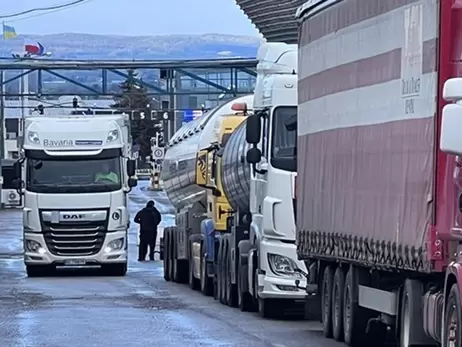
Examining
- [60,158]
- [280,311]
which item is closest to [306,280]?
[280,311]

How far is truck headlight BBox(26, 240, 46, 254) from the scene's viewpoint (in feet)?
109

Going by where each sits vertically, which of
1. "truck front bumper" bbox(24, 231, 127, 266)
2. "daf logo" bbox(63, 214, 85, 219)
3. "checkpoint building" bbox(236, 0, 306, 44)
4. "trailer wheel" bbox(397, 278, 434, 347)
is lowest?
"truck front bumper" bbox(24, 231, 127, 266)

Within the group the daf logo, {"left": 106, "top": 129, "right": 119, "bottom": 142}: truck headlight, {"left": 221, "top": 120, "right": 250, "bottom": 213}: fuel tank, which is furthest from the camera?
the daf logo

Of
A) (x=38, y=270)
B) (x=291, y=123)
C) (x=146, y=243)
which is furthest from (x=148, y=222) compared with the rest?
(x=291, y=123)

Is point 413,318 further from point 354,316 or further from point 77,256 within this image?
point 77,256

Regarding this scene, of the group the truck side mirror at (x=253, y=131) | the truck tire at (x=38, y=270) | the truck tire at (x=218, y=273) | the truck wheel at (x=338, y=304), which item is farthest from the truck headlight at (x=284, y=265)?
the truck tire at (x=38, y=270)

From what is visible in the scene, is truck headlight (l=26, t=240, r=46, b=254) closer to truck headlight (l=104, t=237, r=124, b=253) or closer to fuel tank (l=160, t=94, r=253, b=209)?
truck headlight (l=104, t=237, r=124, b=253)

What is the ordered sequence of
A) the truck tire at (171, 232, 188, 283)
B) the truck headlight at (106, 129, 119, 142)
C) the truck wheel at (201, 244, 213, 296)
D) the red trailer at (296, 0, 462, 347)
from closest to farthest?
the red trailer at (296, 0, 462, 347) → the truck wheel at (201, 244, 213, 296) → the truck tire at (171, 232, 188, 283) → the truck headlight at (106, 129, 119, 142)

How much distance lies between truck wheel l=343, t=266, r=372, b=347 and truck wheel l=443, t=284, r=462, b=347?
4.14m

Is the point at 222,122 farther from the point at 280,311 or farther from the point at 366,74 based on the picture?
the point at 366,74

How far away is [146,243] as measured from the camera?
41.4 metres

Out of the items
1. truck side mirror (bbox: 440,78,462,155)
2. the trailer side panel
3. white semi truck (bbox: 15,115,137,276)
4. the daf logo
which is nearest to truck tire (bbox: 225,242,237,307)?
the trailer side panel

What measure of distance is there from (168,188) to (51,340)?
17.5 m

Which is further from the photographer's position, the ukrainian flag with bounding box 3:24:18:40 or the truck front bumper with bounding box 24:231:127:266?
the ukrainian flag with bounding box 3:24:18:40
